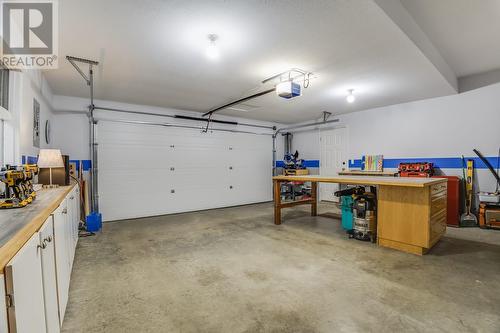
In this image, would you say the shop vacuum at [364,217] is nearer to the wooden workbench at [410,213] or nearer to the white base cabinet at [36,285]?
the wooden workbench at [410,213]

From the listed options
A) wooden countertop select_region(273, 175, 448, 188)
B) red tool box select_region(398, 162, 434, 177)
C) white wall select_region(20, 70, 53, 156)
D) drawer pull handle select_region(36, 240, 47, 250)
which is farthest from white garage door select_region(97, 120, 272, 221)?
drawer pull handle select_region(36, 240, 47, 250)

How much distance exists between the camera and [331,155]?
7328 mm

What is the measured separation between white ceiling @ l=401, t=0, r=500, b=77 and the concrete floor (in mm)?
2954

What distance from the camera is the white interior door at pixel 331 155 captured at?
277 inches

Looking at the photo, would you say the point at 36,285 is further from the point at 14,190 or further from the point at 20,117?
the point at 20,117

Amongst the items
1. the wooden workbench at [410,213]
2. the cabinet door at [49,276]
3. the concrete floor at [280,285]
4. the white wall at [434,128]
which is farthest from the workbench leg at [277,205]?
the cabinet door at [49,276]

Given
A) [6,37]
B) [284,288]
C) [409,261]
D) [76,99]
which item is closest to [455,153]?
[409,261]

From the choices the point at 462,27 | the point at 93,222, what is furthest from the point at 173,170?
the point at 462,27

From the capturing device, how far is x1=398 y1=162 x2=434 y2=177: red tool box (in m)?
5.15

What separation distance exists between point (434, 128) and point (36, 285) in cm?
686

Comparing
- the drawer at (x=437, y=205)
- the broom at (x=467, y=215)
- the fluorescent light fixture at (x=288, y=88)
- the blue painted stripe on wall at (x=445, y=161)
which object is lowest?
the broom at (x=467, y=215)

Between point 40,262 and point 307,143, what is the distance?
762 cm

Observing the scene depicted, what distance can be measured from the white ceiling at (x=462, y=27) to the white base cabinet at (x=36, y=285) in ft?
12.2

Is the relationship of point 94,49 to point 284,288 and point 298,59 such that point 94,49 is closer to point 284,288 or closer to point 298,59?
point 298,59
